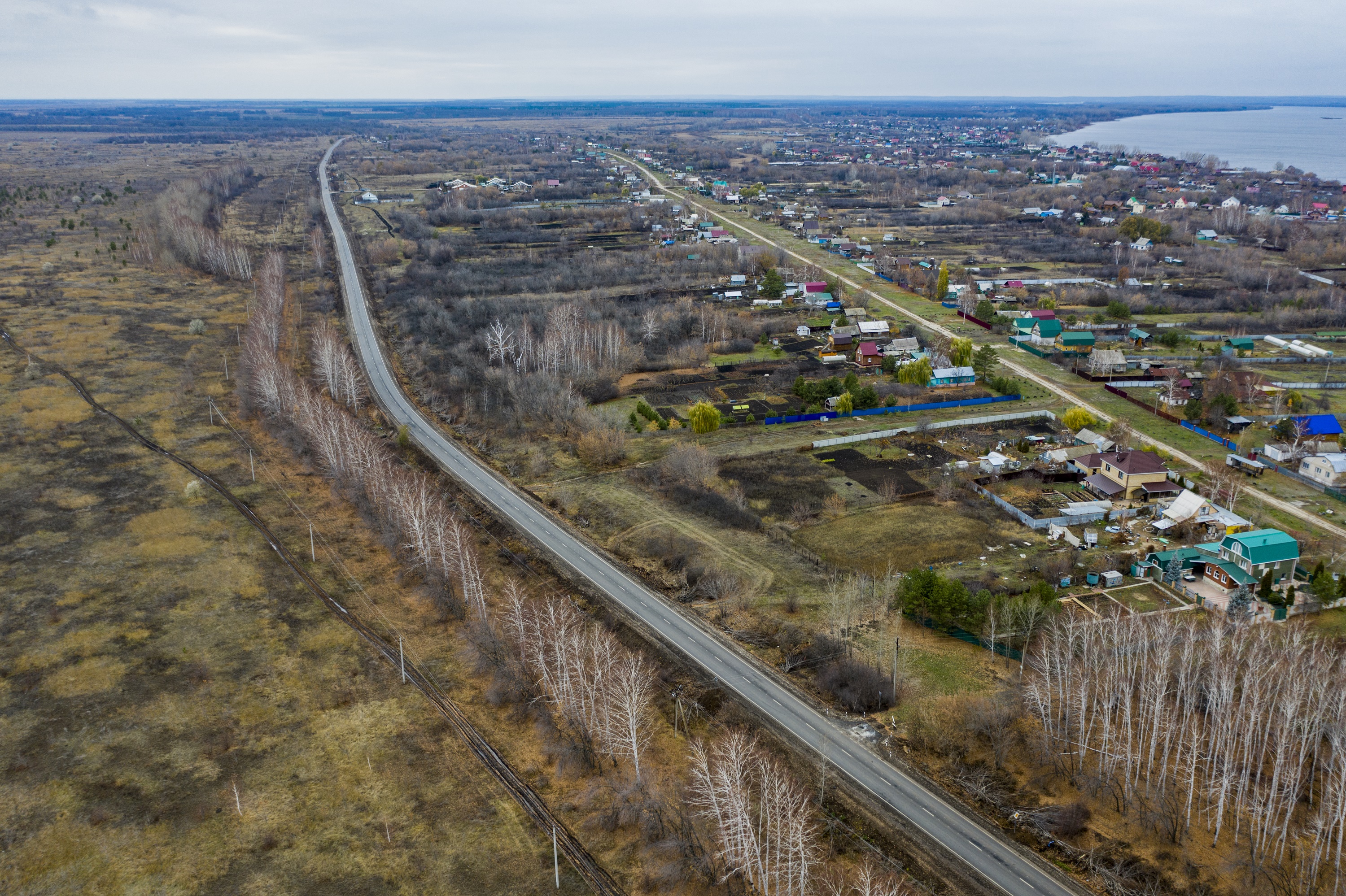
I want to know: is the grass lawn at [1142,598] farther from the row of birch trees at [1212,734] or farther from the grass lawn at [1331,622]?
the row of birch trees at [1212,734]

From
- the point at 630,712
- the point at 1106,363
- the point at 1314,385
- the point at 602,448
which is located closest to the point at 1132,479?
the point at 1106,363

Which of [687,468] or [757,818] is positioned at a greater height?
[687,468]

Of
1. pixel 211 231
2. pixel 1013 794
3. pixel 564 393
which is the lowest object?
pixel 1013 794

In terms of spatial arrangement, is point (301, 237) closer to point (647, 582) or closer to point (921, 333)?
point (921, 333)

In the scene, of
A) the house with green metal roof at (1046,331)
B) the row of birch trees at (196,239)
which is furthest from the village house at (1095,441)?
the row of birch trees at (196,239)

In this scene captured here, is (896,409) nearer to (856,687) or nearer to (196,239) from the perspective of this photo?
(856,687)

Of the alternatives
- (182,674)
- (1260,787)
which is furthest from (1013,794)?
(182,674)
